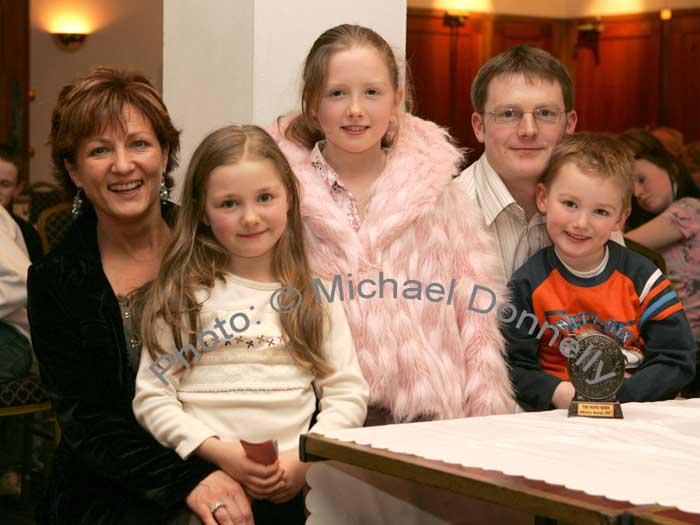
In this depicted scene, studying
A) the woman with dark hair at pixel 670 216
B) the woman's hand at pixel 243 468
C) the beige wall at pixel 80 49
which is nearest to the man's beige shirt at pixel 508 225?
the woman's hand at pixel 243 468

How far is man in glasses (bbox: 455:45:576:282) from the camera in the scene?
9.19ft

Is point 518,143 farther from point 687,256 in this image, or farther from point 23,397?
point 687,256

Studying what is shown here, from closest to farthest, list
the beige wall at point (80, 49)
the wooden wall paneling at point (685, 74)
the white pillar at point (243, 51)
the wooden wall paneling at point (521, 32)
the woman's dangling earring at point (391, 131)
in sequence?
the woman's dangling earring at point (391, 131) < the white pillar at point (243, 51) < the beige wall at point (80, 49) < the wooden wall paneling at point (685, 74) < the wooden wall paneling at point (521, 32)

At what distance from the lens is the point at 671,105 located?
396 inches

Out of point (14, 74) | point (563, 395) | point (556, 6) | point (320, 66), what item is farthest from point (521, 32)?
point (563, 395)

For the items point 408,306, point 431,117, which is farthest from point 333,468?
point 431,117

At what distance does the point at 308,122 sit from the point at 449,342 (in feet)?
2.09

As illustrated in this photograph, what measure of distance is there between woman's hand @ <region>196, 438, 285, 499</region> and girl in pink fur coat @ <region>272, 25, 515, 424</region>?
404mm

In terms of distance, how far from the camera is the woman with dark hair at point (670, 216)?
461 cm

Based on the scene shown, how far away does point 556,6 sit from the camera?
35.0 feet

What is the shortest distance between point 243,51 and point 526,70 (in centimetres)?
74

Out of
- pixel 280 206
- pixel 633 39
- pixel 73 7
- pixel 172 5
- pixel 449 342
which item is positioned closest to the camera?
pixel 280 206

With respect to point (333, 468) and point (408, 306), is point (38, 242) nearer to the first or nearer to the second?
point (408, 306)

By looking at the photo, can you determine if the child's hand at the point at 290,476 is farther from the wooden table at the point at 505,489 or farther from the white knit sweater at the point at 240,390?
the wooden table at the point at 505,489
